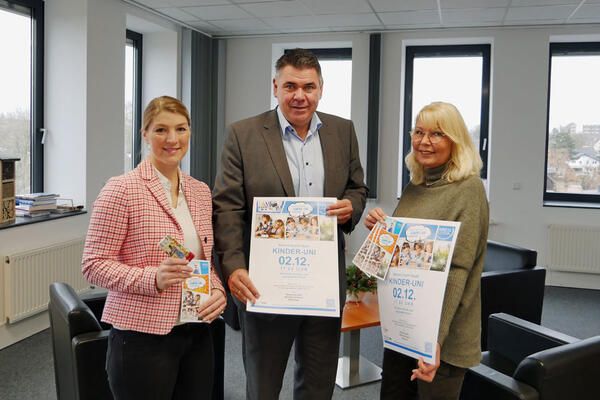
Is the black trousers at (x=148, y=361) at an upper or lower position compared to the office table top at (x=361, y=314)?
upper

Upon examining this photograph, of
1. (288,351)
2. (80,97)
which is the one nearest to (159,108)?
(288,351)

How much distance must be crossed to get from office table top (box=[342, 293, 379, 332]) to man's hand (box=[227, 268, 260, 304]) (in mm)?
1346

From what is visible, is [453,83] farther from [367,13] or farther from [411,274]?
[411,274]

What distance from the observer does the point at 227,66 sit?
20.9 feet

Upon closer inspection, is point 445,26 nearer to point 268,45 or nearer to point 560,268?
point 268,45

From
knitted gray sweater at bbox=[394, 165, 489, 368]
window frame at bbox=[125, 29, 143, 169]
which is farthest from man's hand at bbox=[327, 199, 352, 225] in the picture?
window frame at bbox=[125, 29, 143, 169]

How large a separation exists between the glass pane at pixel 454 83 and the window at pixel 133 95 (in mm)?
3075

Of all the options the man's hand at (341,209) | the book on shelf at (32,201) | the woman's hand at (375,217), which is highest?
the man's hand at (341,209)

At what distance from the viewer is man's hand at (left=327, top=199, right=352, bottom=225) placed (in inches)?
64.4

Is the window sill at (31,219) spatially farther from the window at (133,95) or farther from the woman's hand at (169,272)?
the woman's hand at (169,272)

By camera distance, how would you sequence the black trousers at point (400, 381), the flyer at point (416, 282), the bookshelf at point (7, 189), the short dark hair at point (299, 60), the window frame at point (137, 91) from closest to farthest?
1. the flyer at point (416, 282)
2. the short dark hair at point (299, 60)
3. the black trousers at point (400, 381)
4. the bookshelf at point (7, 189)
5. the window frame at point (137, 91)

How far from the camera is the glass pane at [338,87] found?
631cm

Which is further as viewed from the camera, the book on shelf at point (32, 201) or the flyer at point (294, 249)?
the book on shelf at point (32, 201)

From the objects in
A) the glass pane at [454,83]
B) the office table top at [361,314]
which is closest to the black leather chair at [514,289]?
the office table top at [361,314]
